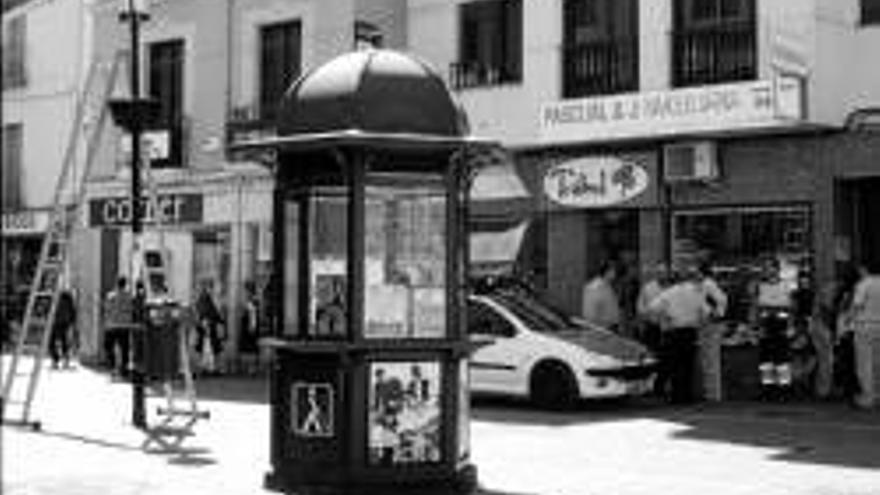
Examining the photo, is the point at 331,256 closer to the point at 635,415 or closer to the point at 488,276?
the point at 635,415

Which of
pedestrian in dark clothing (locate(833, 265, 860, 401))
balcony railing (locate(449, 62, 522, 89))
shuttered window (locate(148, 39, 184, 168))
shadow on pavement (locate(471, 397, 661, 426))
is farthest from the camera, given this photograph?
shuttered window (locate(148, 39, 184, 168))

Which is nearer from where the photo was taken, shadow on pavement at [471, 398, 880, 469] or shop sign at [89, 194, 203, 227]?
shadow on pavement at [471, 398, 880, 469]

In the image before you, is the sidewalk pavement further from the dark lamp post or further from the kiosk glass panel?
the kiosk glass panel

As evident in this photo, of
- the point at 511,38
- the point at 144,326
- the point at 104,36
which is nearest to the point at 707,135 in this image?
the point at 511,38

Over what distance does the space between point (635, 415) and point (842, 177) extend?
17.0 feet

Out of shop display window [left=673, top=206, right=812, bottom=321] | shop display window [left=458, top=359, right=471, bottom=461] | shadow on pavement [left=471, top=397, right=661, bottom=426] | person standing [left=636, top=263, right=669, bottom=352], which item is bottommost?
shadow on pavement [left=471, top=397, right=661, bottom=426]

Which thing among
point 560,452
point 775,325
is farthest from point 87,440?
point 775,325

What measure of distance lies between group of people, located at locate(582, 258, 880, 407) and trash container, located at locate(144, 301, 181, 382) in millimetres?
6681

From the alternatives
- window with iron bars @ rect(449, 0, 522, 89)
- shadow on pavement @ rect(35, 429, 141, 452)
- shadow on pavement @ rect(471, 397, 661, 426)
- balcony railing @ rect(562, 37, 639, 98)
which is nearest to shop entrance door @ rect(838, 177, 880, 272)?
balcony railing @ rect(562, 37, 639, 98)

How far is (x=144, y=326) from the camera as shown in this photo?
1772cm

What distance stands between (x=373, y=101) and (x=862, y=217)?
12936 mm

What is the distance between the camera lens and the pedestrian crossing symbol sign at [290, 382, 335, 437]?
11.8 meters

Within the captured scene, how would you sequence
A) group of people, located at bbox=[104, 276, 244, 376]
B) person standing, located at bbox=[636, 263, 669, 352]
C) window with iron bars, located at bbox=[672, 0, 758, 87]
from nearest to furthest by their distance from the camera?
person standing, located at bbox=[636, 263, 669, 352] < window with iron bars, located at bbox=[672, 0, 758, 87] < group of people, located at bbox=[104, 276, 244, 376]

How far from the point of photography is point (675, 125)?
75.6 ft
